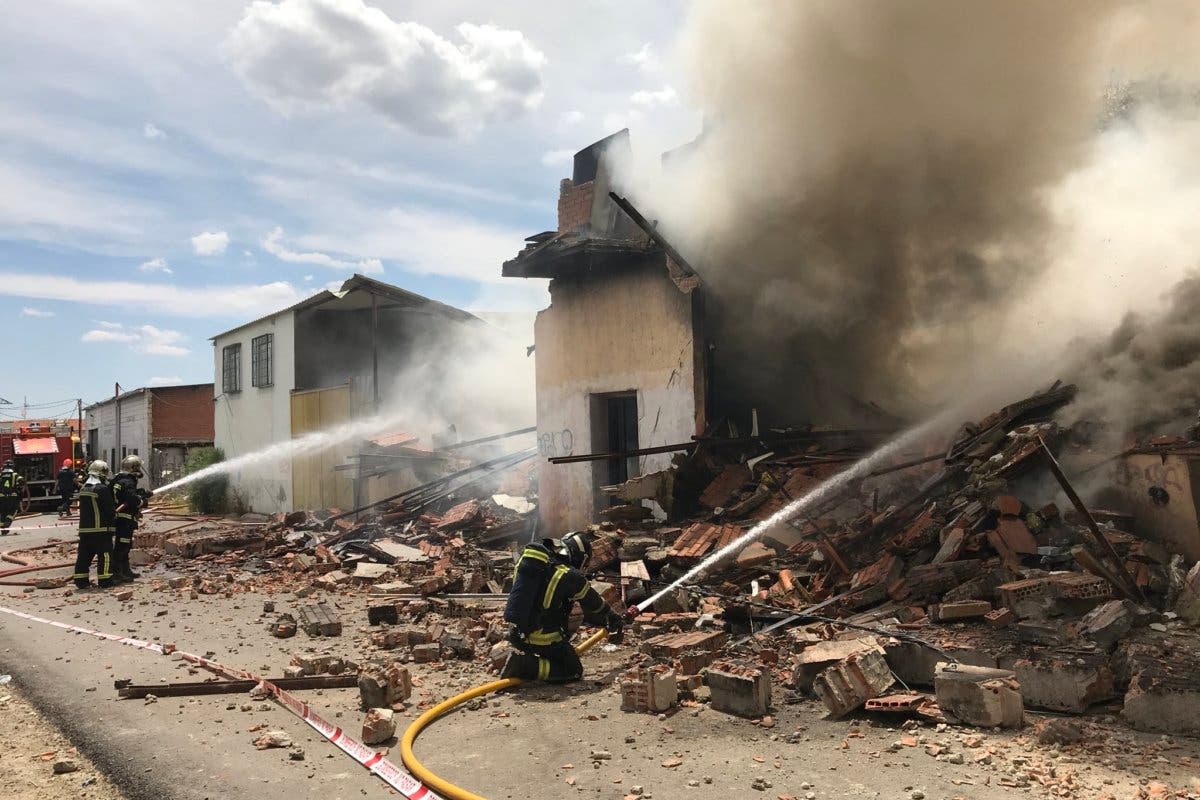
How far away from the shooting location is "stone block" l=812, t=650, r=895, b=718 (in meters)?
4.54

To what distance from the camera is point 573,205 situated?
13.8 m

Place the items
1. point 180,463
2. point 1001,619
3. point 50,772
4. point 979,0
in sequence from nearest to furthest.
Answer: point 50,772, point 1001,619, point 979,0, point 180,463

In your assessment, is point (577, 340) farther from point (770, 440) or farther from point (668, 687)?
point (668, 687)

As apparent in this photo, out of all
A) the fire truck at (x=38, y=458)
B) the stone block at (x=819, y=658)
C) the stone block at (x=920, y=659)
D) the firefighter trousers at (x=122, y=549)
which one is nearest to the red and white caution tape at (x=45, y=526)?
the fire truck at (x=38, y=458)

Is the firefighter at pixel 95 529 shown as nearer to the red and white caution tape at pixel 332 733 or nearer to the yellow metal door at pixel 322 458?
the red and white caution tape at pixel 332 733

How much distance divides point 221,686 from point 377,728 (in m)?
1.67

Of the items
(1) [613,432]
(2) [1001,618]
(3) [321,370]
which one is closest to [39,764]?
(2) [1001,618]

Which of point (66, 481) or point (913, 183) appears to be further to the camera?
point (66, 481)

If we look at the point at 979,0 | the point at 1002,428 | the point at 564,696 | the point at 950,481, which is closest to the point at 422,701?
the point at 564,696

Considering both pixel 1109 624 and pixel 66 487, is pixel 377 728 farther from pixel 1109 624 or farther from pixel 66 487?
pixel 66 487

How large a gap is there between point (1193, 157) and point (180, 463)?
3260 centimetres

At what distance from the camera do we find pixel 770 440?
33.2ft

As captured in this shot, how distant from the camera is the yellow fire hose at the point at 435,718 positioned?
369cm

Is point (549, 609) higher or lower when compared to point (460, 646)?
higher
